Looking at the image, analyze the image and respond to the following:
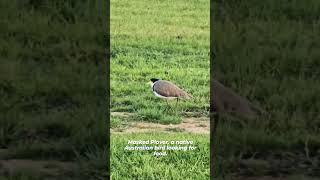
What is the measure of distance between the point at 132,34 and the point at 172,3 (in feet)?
1.61

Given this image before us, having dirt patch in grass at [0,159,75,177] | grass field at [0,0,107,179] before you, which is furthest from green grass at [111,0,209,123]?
dirt patch in grass at [0,159,75,177]

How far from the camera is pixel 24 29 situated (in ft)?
22.0

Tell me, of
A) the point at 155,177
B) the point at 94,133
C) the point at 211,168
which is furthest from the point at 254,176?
the point at 94,133

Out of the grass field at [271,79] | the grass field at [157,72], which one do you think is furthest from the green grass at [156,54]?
the grass field at [271,79]

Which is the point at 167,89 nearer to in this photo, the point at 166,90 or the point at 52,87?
the point at 166,90

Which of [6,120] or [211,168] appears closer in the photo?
[211,168]

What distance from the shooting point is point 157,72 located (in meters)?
5.31

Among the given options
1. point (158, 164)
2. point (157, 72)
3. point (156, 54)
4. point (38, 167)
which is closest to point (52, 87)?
point (156, 54)

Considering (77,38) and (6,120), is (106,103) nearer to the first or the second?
(6,120)

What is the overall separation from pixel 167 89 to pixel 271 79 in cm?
136

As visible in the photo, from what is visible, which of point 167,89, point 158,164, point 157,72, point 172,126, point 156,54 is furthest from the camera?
point 156,54

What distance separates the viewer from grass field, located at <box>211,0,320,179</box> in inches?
202

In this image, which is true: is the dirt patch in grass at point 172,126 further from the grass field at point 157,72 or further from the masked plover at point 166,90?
Answer: the masked plover at point 166,90

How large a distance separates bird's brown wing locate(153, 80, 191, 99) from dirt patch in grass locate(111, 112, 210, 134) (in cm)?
19
